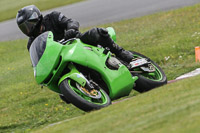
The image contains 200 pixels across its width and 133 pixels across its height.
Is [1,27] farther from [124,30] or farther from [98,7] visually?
[124,30]

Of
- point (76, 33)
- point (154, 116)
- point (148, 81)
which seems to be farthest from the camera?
point (148, 81)

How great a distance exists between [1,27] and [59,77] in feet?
54.1

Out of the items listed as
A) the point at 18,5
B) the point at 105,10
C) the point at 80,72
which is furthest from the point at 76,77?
the point at 18,5

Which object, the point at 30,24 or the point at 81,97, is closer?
the point at 81,97

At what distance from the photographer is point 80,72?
6.55 m

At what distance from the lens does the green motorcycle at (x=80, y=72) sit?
6.33 m

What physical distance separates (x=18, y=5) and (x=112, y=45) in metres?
20.6

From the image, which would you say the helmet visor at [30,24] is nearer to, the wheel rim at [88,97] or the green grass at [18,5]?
the wheel rim at [88,97]

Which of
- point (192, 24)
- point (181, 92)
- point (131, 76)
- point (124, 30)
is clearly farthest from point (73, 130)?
point (124, 30)

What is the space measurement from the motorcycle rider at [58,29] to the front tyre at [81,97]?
92 centimetres

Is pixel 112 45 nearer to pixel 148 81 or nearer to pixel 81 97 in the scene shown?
pixel 148 81

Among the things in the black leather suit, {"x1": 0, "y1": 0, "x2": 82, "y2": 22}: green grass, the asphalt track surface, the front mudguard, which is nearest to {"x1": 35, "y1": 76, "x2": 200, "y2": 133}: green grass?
the front mudguard

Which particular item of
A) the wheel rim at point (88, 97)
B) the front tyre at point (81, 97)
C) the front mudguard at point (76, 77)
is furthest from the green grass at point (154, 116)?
the front mudguard at point (76, 77)

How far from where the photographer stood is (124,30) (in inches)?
647
